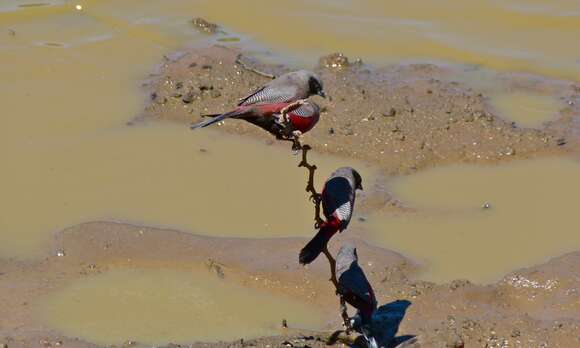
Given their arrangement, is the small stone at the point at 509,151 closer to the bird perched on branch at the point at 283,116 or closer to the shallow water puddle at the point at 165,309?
the shallow water puddle at the point at 165,309

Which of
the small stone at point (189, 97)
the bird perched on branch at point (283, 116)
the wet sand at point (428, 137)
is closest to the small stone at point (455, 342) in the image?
the wet sand at point (428, 137)

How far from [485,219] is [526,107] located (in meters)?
1.86

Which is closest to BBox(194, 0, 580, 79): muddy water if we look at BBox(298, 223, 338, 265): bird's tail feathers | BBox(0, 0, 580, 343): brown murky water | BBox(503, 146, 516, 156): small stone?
BBox(0, 0, 580, 343): brown murky water

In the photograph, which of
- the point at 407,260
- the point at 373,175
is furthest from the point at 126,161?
the point at 407,260

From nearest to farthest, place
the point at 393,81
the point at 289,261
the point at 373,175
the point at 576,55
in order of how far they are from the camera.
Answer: the point at 289,261 < the point at 373,175 < the point at 393,81 < the point at 576,55

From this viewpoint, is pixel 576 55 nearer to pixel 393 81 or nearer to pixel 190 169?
pixel 393 81

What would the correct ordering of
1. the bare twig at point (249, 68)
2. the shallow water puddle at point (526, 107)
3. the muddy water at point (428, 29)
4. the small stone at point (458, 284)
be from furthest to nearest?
1. the muddy water at point (428, 29)
2. the bare twig at point (249, 68)
3. the shallow water puddle at point (526, 107)
4. the small stone at point (458, 284)

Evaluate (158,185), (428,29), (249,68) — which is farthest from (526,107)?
(158,185)

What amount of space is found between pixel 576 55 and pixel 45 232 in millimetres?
5231

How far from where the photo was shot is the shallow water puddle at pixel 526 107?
332 inches

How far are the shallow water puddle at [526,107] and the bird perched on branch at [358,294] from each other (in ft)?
11.0

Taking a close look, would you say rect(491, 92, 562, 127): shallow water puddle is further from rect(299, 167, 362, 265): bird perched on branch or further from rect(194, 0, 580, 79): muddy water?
rect(299, 167, 362, 265): bird perched on branch

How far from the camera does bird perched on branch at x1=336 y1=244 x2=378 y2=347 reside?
5.31 m

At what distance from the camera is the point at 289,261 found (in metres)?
6.52
